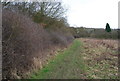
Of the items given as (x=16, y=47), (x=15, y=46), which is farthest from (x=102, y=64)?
(x=15, y=46)

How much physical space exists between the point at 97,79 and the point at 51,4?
24074 mm

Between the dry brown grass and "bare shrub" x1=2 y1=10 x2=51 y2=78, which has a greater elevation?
"bare shrub" x1=2 y1=10 x2=51 y2=78

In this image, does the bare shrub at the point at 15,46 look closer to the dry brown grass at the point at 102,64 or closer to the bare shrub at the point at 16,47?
the bare shrub at the point at 16,47

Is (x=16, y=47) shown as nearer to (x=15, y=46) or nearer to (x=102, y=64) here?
(x=15, y=46)

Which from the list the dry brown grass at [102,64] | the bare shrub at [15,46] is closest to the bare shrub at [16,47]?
the bare shrub at [15,46]

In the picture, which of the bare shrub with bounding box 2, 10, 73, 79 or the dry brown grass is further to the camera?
the dry brown grass

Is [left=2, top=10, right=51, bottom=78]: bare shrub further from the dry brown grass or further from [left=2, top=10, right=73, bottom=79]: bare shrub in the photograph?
the dry brown grass

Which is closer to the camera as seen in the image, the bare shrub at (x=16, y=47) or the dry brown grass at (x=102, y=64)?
the bare shrub at (x=16, y=47)

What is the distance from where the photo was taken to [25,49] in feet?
35.7

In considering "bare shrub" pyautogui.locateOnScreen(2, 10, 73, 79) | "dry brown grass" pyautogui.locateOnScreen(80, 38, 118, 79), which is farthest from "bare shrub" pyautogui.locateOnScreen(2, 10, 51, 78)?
"dry brown grass" pyautogui.locateOnScreen(80, 38, 118, 79)

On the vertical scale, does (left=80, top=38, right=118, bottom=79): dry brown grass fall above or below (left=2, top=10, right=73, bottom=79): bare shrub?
below

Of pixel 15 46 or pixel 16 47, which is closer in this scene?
pixel 15 46

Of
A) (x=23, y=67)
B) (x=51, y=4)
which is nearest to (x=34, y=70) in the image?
(x=23, y=67)

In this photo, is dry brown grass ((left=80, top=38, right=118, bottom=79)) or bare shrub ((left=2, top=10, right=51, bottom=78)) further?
dry brown grass ((left=80, top=38, right=118, bottom=79))
